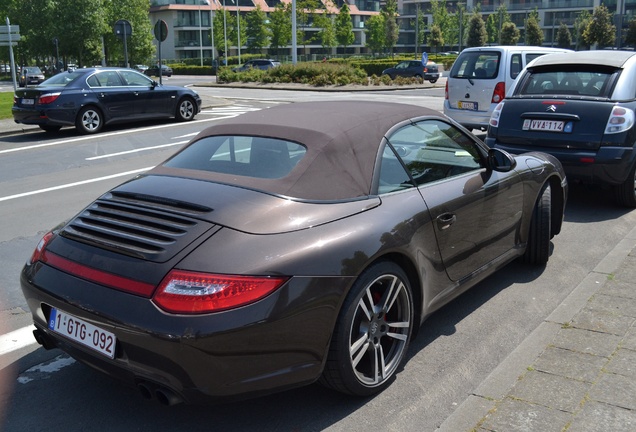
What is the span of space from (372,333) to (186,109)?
51.3 feet

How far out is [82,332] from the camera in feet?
10.6

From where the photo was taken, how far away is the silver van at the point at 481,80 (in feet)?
44.1

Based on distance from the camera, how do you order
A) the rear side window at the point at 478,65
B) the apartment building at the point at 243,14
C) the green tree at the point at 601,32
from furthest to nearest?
the apartment building at the point at 243,14
the green tree at the point at 601,32
the rear side window at the point at 478,65

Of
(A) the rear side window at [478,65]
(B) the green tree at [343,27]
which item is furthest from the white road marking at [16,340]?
(B) the green tree at [343,27]

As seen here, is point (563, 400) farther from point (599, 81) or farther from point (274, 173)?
point (599, 81)

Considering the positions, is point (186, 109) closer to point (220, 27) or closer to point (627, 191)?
point (627, 191)

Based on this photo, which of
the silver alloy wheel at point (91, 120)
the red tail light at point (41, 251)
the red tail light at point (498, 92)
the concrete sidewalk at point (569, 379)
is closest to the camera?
the concrete sidewalk at point (569, 379)

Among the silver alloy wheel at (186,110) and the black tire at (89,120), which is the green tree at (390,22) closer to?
the silver alloy wheel at (186,110)

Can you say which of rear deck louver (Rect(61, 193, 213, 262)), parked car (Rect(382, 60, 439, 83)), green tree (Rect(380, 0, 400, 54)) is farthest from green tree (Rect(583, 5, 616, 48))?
rear deck louver (Rect(61, 193, 213, 262))

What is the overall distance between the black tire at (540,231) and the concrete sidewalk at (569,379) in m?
0.73

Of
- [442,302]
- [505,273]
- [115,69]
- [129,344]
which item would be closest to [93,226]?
[129,344]

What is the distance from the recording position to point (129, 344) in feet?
9.87

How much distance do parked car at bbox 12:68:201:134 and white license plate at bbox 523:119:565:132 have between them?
11.2 meters

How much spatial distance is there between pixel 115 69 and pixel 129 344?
14.9 m
